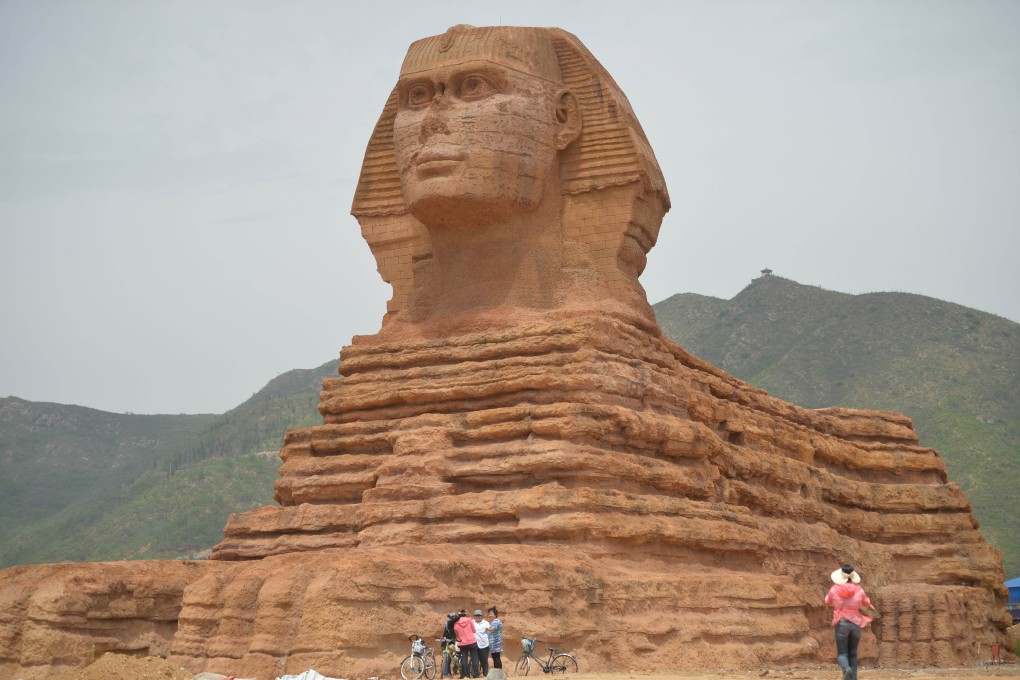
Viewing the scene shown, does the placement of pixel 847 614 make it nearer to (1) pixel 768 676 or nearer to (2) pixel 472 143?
(1) pixel 768 676

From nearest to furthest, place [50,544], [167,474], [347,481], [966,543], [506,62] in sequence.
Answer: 1. [347,481]
2. [506,62]
3. [966,543]
4. [50,544]
5. [167,474]

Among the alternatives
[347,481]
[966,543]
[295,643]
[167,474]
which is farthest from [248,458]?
[295,643]

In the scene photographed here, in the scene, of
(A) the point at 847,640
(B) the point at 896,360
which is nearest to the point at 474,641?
(A) the point at 847,640

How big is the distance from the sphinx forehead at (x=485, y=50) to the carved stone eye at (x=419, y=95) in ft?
0.73

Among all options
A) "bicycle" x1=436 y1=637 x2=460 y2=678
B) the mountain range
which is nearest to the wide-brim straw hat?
"bicycle" x1=436 y1=637 x2=460 y2=678

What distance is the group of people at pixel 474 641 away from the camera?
14.8 m

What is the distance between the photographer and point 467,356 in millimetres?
19594

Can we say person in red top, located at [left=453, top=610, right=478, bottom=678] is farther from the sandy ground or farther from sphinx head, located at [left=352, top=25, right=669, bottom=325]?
sphinx head, located at [left=352, top=25, right=669, bottom=325]

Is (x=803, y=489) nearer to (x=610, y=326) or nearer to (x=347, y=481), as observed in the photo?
(x=610, y=326)

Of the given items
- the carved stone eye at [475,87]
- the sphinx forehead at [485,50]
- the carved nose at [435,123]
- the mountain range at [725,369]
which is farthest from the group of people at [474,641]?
the mountain range at [725,369]

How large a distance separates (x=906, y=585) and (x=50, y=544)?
41.9 m

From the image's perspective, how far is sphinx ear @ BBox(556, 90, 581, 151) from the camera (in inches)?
832

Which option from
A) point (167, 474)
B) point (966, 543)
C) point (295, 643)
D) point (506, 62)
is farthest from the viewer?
point (167, 474)

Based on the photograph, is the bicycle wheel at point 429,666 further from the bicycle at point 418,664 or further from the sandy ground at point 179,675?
the sandy ground at point 179,675
